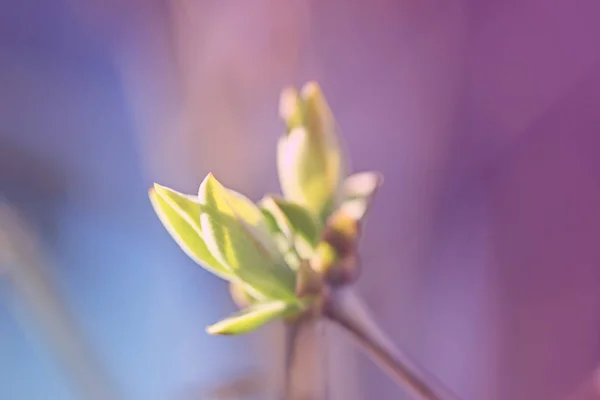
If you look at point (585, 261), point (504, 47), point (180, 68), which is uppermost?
point (180, 68)

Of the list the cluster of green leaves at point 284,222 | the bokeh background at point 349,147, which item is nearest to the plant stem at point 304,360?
the cluster of green leaves at point 284,222

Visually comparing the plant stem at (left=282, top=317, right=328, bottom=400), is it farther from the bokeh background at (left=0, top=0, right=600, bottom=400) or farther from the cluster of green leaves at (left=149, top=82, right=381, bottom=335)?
the bokeh background at (left=0, top=0, right=600, bottom=400)

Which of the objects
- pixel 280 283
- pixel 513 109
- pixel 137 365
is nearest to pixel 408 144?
pixel 513 109

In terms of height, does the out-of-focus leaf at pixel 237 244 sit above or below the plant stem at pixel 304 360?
above

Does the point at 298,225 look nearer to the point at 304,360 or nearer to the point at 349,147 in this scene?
the point at 304,360

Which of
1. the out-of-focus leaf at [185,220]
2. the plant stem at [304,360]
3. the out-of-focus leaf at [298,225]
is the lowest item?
the plant stem at [304,360]

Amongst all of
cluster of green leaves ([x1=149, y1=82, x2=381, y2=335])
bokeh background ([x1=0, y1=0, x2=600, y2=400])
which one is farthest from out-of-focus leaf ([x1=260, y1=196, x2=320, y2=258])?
bokeh background ([x1=0, y1=0, x2=600, y2=400])

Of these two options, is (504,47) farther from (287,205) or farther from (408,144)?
(287,205)

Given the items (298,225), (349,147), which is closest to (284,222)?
(298,225)

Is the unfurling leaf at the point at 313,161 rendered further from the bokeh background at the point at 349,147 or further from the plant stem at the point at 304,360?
the bokeh background at the point at 349,147
